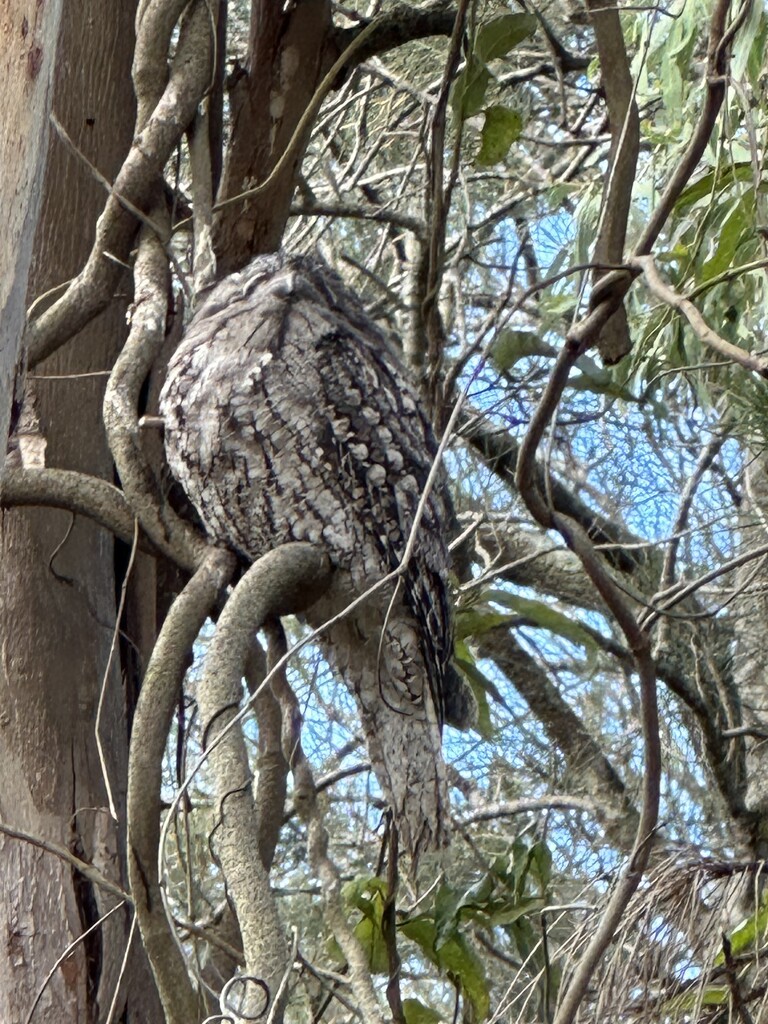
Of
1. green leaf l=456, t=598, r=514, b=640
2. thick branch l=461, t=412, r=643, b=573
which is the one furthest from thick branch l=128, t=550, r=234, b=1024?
thick branch l=461, t=412, r=643, b=573

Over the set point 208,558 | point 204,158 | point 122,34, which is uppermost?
point 122,34

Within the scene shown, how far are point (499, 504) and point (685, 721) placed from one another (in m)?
0.93

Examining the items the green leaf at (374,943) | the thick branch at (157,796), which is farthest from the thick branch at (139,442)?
the green leaf at (374,943)

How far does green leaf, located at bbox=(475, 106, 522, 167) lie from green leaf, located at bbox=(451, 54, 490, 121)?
0.12 meters

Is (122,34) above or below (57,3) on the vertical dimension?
above

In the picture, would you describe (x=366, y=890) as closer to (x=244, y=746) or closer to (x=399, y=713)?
(x=399, y=713)

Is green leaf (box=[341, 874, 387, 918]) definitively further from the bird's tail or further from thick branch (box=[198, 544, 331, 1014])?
thick branch (box=[198, 544, 331, 1014])

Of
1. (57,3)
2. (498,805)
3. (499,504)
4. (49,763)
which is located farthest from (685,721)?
(57,3)

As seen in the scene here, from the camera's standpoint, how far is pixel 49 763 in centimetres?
218

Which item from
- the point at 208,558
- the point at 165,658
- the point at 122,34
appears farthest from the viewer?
the point at 122,34

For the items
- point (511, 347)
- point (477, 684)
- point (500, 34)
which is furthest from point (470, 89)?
point (477, 684)

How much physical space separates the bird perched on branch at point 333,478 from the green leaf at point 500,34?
0.61 meters

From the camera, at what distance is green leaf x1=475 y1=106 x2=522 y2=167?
262 cm

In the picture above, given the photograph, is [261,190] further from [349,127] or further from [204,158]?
[349,127]
